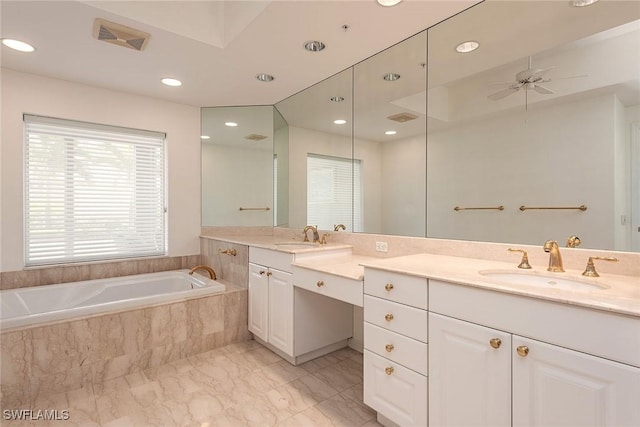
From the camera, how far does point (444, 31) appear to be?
1979mm

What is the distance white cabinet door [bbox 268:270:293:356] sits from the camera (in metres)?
2.35

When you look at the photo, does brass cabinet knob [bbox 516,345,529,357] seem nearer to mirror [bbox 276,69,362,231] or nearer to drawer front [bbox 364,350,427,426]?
drawer front [bbox 364,350,427,426]

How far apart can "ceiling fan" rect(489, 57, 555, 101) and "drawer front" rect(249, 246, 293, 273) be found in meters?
1.76

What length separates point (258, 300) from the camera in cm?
269

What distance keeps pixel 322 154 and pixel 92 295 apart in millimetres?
2494

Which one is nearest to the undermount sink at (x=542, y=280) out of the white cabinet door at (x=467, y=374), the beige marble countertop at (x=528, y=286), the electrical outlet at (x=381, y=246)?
the beige marble countertop at (x=528, y=286)

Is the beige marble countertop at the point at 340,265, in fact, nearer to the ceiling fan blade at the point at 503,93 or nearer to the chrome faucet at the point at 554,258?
the chrome faucet at the point at 554,258

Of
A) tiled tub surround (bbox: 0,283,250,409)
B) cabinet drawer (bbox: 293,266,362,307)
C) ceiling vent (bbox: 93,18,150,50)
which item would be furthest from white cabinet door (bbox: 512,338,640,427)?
ceiling vent (bbox: 93,18,150,50)

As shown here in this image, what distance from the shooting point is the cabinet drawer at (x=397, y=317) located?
1460mm

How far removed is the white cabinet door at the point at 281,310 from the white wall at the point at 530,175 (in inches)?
44.7

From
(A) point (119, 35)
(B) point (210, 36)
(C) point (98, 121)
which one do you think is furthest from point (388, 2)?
(C) point (98, 121)

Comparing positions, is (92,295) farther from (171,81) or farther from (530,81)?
(530,81)

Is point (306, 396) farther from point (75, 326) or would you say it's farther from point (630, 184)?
point (630, 184)

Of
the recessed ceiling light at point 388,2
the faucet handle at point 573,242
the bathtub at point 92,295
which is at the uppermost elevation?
the recessed ceiling light at point 388,2
